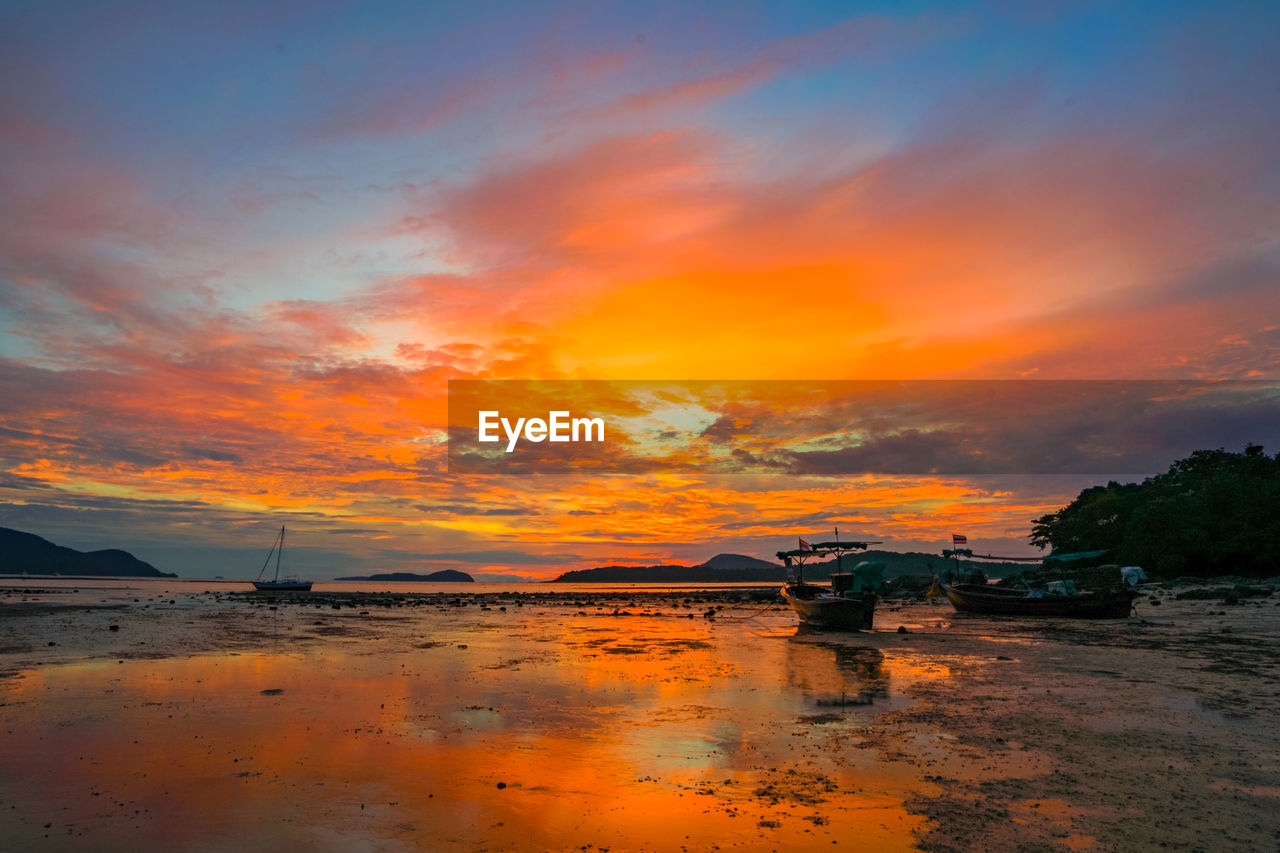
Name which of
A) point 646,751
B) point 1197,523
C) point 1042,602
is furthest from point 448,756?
point 1197,523

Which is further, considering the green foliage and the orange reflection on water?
the green foliage

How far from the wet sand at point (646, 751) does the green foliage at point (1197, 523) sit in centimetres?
4344

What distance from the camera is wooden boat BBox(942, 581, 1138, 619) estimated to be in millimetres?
43812

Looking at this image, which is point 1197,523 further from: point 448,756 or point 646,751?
point 448,756

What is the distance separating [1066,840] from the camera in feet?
29.1

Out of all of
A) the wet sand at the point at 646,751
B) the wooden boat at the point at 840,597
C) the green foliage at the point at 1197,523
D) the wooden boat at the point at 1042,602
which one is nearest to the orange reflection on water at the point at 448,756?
the wet sand at the point at 646,751

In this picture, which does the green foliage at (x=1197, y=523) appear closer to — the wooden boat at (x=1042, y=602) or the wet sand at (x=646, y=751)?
the wooden boat at (x=1042, y=602)

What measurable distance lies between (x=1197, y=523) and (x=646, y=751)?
240ft

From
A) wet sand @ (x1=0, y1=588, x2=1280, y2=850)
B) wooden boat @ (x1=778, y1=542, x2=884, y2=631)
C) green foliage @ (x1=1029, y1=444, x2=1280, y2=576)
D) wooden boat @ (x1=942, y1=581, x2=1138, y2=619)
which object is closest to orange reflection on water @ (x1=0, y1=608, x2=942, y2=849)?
wet sand @ (x1=0, y1=588, x2=1280, y2=850)

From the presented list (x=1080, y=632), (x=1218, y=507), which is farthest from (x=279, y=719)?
(x=1218, y=507)

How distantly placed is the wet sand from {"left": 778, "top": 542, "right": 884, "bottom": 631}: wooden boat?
12954 mm

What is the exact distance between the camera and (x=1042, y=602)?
47531 mm

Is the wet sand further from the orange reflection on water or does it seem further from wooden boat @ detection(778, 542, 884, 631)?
wooden boat @ detection(778, 542, 884, 631)

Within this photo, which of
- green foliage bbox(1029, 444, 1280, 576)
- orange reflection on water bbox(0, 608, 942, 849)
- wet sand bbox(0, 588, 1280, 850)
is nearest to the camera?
wet sand bbox(0, 588, 1280, 850)
